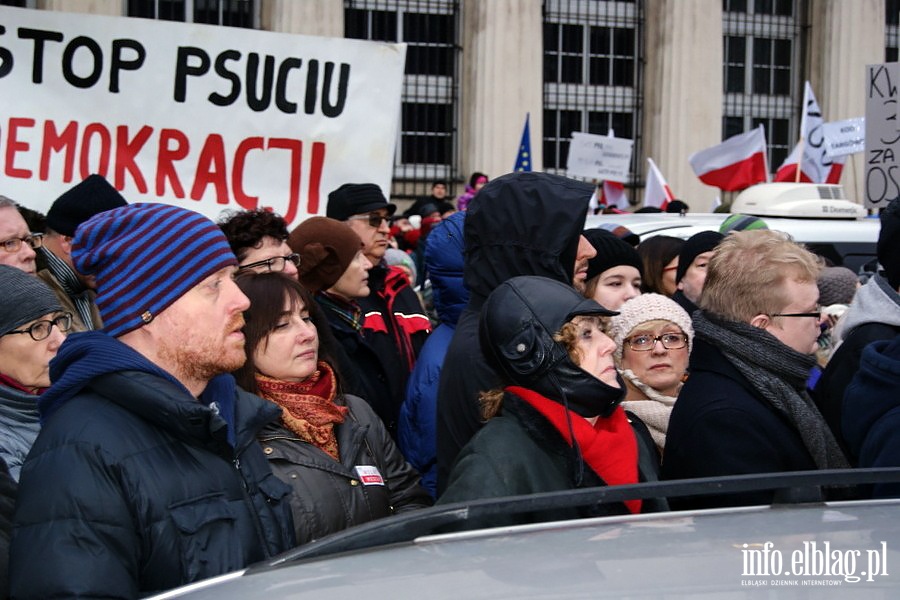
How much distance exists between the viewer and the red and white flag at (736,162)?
14320mm

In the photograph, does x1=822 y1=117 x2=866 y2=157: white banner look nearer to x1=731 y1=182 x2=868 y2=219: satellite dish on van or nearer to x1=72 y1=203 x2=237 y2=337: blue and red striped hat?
x1=731 y1=182 x2=868 y2=219: satellite dish on van

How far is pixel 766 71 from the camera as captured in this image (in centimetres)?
2584

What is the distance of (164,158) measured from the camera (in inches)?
234

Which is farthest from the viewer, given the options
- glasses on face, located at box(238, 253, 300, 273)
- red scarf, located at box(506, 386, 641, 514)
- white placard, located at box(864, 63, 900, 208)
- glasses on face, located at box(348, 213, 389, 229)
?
white placard, located at box(864, 63, 900, 208)

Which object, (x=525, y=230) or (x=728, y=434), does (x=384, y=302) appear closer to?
(x=525, y=230)

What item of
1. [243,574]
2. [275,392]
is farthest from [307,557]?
[275,392]

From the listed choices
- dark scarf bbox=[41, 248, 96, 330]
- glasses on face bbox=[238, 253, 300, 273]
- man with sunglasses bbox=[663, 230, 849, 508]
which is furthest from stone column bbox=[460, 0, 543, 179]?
man with sunglasses bbox=[663, 230, 849, 508]

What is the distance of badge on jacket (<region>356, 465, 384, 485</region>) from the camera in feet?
10.7

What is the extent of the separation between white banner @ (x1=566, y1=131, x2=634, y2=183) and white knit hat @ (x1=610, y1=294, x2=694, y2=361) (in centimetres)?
1187

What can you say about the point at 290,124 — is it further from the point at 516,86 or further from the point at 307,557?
the point at 516,86

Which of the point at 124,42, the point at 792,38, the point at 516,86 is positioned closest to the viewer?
the point at 124,42

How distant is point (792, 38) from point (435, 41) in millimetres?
7929

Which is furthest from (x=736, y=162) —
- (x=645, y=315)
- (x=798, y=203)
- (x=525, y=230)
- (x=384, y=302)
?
(x=525, y=230)

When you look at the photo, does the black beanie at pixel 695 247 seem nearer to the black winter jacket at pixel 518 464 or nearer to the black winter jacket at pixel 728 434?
the black winter jacket at pixel 728 434
